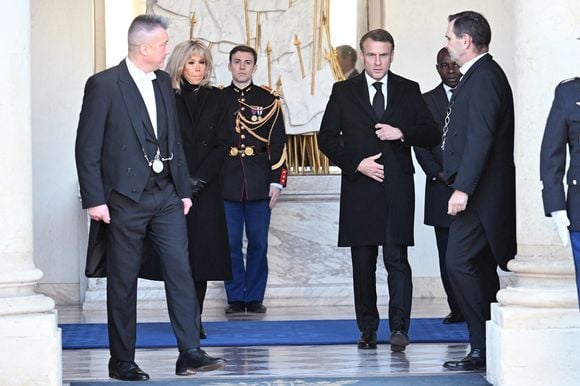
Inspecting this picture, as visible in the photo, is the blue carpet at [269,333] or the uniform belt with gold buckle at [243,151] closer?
the blue carpet at [269,333]

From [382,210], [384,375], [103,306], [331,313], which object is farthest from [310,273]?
[384,375]

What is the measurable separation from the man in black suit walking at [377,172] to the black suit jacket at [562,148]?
2350mm

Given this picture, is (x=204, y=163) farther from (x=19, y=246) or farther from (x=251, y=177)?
(x=19, y=246)

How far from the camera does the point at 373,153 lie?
28.3ft

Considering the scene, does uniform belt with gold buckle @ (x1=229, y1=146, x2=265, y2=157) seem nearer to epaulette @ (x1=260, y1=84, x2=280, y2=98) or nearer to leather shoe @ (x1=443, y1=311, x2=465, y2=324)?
epaulette @ (x1=260, y1=84, x2=280, y2=98)

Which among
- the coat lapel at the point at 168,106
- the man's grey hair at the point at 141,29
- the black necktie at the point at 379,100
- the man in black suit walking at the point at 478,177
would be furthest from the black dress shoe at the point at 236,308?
the man's grey hair at the point at 141,29

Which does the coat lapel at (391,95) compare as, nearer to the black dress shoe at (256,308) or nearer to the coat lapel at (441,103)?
the coat lapel at (441,103)

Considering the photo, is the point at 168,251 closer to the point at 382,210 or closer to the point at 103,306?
the point at 382,210

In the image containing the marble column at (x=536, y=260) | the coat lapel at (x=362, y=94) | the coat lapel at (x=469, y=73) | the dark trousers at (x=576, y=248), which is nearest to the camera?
the dark trousers at (x=576, y=248)

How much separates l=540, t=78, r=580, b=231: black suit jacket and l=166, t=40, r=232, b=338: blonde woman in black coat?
304 cm

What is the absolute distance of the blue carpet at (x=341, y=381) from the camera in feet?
23.7

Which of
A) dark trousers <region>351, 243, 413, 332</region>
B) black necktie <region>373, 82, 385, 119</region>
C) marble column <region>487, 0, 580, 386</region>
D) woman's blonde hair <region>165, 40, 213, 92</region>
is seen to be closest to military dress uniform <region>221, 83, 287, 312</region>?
woman's blonde hair <region>165, 40, 213, 92</region>

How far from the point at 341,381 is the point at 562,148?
5.83ft

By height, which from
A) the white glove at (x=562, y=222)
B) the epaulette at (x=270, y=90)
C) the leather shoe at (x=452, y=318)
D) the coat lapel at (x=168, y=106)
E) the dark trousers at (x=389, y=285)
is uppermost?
the epaulette at (x=270, y=90)
